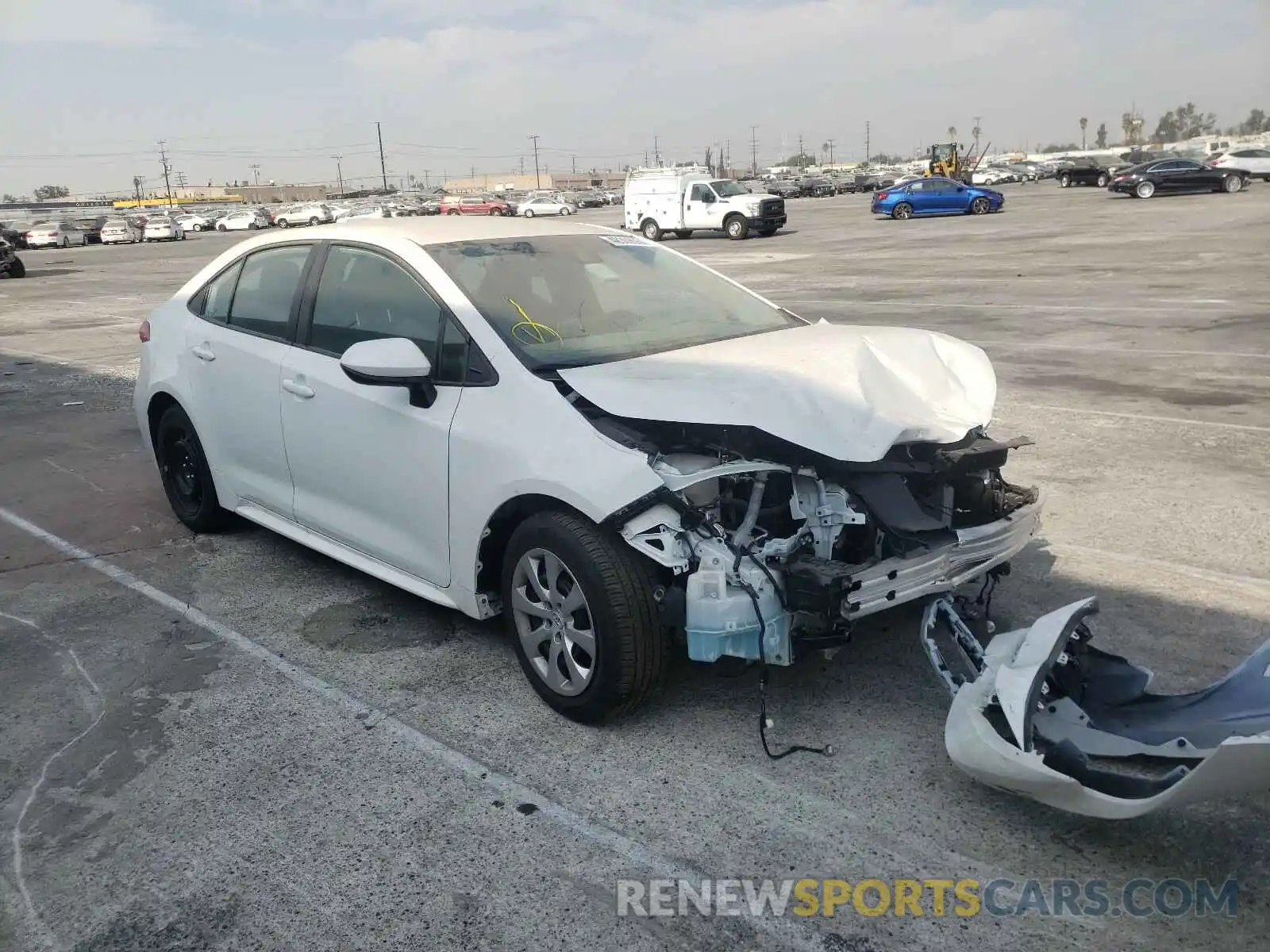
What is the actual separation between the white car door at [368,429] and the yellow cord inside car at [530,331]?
303 millimetres

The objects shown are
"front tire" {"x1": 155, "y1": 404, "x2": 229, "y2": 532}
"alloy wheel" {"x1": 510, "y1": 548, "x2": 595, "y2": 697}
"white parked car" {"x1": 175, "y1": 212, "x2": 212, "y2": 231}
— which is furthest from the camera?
"white parked car" {"x1": 175, "y1": 212, "x2": 212, "y2": 231}

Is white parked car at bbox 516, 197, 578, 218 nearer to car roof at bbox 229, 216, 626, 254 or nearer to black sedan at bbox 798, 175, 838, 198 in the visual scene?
black sedan at bbox 798, 175, 838, 198

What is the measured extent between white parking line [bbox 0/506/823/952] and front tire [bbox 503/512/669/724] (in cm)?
40

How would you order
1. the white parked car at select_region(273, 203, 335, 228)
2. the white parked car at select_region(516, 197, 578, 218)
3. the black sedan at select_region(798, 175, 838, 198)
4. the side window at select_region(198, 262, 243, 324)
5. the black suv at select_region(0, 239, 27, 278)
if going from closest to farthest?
the side window at select_region(198, 262, 243, 324)
the black suv at select_region(0, 239, 27, 278)
the white parked car at select_region(273, 203, 335, 228)
the white parked car at select_region(516, 197, 578, 218)
the black sedan at select_region(798, 175, 838, 198)

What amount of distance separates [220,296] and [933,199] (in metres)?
37.1

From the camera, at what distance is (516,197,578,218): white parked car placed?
65262 millimetres

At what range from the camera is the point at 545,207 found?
67.2 m

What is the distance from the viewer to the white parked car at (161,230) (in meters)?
55.6

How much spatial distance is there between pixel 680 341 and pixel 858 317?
9.65 metres

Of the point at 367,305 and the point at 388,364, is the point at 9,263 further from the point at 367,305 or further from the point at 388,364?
the point at 388,364

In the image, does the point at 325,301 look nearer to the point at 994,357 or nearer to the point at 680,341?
the point at 680,341

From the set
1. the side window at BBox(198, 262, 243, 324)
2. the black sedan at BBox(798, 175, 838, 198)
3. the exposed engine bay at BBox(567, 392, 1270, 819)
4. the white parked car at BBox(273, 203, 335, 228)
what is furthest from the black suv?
the black sedan at BBox(798, 175, 838, 198)

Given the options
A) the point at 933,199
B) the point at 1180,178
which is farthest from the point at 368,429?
the point at 1180,178

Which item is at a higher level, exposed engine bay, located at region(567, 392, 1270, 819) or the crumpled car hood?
the crumpled car hood
